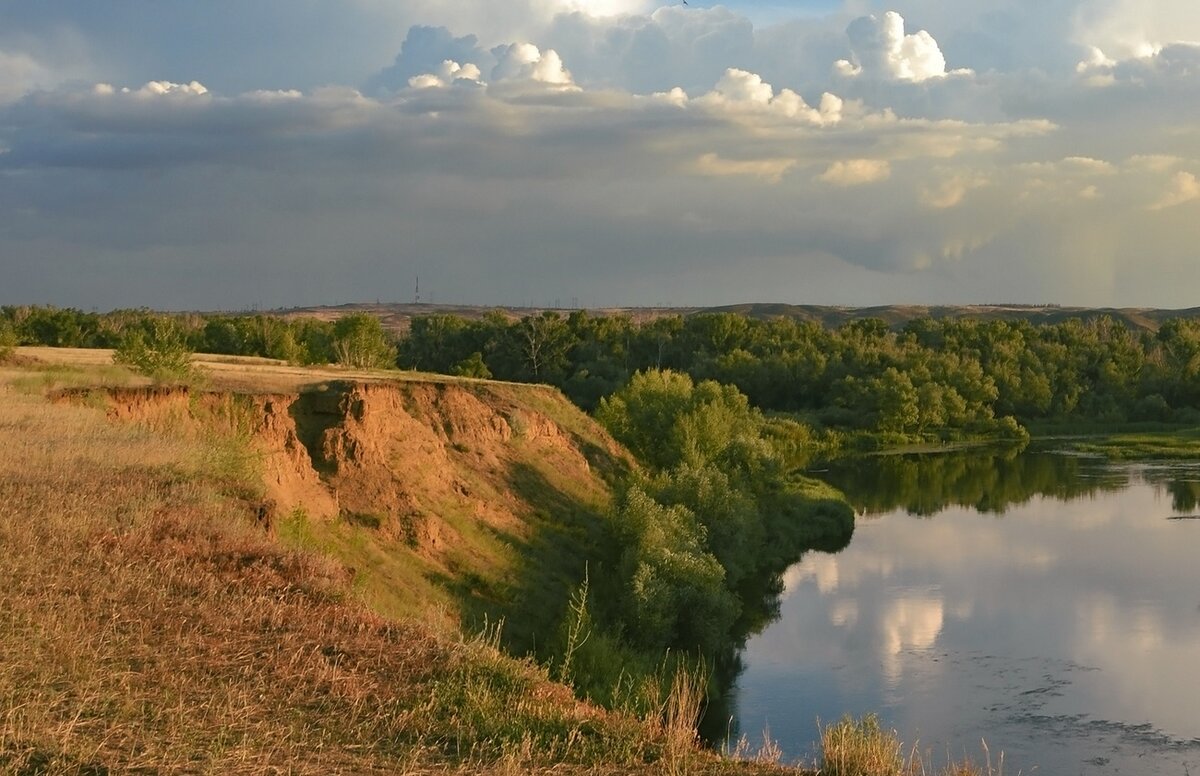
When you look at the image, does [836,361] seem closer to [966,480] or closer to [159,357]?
[966,480]

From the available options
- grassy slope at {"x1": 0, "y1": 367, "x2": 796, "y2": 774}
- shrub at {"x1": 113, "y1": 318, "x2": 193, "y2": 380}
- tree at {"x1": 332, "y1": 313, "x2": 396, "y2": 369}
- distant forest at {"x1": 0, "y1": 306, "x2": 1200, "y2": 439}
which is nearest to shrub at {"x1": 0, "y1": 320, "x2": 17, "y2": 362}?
shrub at {"x1": 113, "y1": 318, "x2": 193, "y2": 380}

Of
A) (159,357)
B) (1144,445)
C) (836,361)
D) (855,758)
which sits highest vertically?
(159,357)

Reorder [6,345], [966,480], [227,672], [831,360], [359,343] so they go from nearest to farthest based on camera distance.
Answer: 1. [227,672]
2. [6,345]
3. [359,343]
4. [966,480]
5. [831,360]

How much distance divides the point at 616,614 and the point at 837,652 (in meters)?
6.08

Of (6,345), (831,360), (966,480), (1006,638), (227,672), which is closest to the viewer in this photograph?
(227,672)

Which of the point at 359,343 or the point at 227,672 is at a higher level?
the point at 359,343

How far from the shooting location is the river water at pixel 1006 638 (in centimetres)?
2130

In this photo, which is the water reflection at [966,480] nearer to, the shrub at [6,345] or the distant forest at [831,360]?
the distant forest at [831,360]

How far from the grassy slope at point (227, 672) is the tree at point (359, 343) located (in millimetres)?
43306

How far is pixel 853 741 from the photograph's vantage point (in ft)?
31.3

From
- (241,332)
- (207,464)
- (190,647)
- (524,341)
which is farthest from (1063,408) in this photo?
(190,647)

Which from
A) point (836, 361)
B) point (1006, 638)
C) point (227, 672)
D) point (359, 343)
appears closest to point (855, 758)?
point (227, 672)

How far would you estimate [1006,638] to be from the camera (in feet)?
93.4

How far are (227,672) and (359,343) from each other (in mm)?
50709
